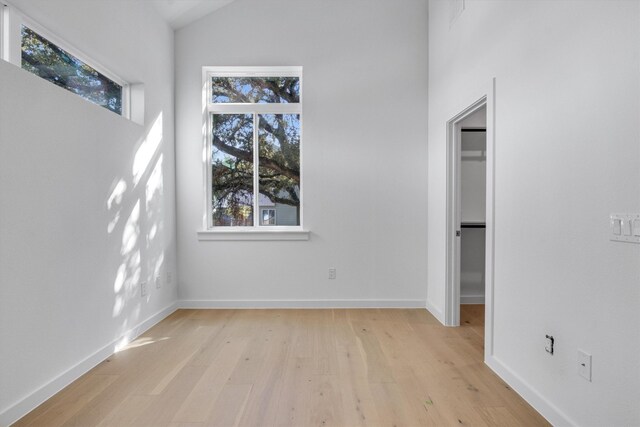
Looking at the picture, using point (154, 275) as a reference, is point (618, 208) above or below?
above

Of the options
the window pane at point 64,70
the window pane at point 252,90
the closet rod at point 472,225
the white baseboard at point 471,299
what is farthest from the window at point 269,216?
the white baseboard at point 471,299

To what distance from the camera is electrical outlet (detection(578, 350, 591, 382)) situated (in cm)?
153

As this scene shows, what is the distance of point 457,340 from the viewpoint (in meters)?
2.87

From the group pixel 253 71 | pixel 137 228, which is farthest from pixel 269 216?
pixel 253 71

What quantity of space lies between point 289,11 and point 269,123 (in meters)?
1.22

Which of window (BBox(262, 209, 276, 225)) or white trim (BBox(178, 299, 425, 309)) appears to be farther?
window (BBox(262, 209, 276, 225))

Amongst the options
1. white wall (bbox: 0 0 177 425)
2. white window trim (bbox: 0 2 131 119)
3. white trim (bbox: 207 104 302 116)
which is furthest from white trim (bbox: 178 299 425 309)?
white window trim (bbox: 0 2 131 119)

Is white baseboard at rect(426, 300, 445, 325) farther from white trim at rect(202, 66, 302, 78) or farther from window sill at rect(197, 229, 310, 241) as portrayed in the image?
white trim at rect(202, 66, 302, 78)

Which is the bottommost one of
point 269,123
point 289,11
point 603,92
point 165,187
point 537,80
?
point 165,187

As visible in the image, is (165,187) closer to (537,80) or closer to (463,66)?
(463,66)

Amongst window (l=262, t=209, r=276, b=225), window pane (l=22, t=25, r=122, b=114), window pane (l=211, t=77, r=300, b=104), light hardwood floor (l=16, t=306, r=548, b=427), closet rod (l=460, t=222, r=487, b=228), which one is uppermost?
window pane (l=211, t=77, r=300, b=104)

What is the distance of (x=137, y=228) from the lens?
2.98 metres

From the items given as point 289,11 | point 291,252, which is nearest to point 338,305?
point 291,252

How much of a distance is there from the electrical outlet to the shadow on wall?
301cm
